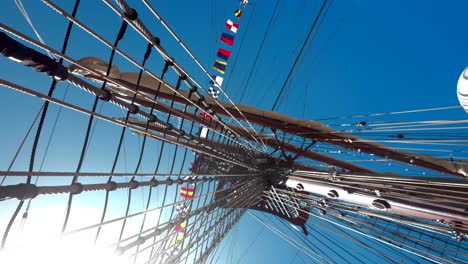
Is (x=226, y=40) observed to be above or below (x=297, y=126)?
above

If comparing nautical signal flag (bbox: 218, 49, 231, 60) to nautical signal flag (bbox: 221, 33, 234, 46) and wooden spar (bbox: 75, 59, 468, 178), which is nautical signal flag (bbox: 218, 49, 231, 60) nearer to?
nautical signal flag (bbox: 221, 33, 234, 46)

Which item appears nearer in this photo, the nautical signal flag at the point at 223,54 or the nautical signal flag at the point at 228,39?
the nautical signal flag at the point at 228,39

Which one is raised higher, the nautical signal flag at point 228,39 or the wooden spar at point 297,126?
the nautical signal flag at point 228,39

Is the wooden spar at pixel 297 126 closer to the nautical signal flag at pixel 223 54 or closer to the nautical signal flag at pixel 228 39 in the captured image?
the nautical signal flag at pixel 223 54

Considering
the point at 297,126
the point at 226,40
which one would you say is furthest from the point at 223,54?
the point at 297,126

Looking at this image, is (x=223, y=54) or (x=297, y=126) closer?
(x=297, y=126)

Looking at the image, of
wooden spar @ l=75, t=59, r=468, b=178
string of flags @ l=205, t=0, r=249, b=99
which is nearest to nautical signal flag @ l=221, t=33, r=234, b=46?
string of flags @ l=205, t=0, r=249, b=99

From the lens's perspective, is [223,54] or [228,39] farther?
[223,54]

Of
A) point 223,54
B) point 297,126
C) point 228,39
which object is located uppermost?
point 228,39

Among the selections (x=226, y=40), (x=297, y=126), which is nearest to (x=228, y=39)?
(x=226, y=40)

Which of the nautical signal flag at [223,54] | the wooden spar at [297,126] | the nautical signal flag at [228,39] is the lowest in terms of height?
the wooden spar at [297,126]

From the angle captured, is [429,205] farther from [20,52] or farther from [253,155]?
[253,155]

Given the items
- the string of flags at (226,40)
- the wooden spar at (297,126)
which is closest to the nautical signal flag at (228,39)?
the string of flags at (226,40)

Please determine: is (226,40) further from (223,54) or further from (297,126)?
(297,126)
